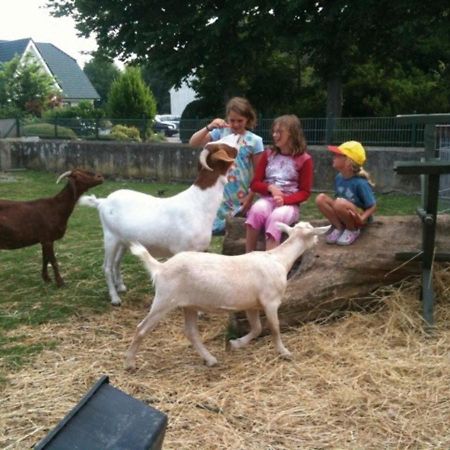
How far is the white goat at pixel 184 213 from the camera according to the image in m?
5.02

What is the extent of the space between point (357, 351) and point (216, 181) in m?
1.75

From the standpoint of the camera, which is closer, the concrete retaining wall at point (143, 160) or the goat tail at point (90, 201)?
the goat tail at point (90, 201)

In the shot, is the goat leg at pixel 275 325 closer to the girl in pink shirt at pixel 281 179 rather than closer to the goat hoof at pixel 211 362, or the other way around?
the goat hoof at pixel 211 362

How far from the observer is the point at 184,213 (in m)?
5.07

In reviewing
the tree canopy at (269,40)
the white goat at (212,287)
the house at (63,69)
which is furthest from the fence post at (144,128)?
the house at (63,69)

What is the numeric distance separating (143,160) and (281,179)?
981 centimetres

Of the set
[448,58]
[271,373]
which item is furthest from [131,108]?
[271,373]

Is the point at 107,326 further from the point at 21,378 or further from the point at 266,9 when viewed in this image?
the point at 266,9

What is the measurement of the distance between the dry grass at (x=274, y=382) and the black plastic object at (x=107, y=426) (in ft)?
3.69

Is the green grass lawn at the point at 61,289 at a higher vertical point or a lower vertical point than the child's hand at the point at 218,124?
lower

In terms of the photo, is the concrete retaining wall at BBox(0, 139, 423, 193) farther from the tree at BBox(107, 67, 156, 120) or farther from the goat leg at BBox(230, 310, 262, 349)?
the tree at BBox(107, 67, 156, 120)

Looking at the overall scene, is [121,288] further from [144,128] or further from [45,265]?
[144,128]

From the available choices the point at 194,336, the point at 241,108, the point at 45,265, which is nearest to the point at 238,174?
the point at 241,108

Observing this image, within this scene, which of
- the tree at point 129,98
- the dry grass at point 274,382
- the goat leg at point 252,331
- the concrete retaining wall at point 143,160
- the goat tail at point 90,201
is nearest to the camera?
the dry grass at point 274,382
